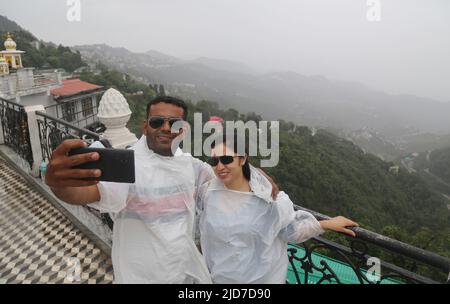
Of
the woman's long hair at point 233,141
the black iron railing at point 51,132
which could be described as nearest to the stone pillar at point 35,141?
the black iron railing at point 51,132

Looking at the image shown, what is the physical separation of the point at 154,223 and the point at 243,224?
51 cm

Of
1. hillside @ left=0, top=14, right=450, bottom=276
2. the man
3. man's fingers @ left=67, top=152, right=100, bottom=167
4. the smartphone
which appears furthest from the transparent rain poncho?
hillside @ left=0, top=14, right=450, bottom=276

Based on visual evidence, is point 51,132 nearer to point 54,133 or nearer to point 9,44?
point 54,133

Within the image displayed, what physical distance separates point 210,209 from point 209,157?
1.04 feet

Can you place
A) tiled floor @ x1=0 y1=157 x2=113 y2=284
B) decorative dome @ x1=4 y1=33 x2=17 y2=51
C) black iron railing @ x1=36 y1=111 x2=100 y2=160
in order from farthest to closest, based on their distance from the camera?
decorative dome @ x1=4 y1=33 x2=17 y2=51, black iron railing @ x1=36 y1=111 x2=100 y2=160, tiled floor @ x1=0 y1=157 x2=113 y2=284

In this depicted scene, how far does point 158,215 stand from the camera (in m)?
1.65

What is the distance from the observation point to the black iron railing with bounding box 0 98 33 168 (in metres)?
4.92

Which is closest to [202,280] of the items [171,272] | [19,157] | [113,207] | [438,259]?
[171,272]

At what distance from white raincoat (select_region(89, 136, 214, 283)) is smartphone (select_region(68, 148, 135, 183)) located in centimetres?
31

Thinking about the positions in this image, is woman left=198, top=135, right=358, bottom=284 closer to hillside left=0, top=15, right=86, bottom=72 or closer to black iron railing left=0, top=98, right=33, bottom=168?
black iron railing left=0, top=98, right=33, bottom=168

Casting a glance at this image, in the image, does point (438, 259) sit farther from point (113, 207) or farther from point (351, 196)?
point (351, 196)

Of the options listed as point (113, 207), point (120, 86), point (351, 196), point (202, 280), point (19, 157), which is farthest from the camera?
point (120, 86)

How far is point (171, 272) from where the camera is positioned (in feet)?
5.54

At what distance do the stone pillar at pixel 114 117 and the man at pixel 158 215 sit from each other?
1.60 metres
